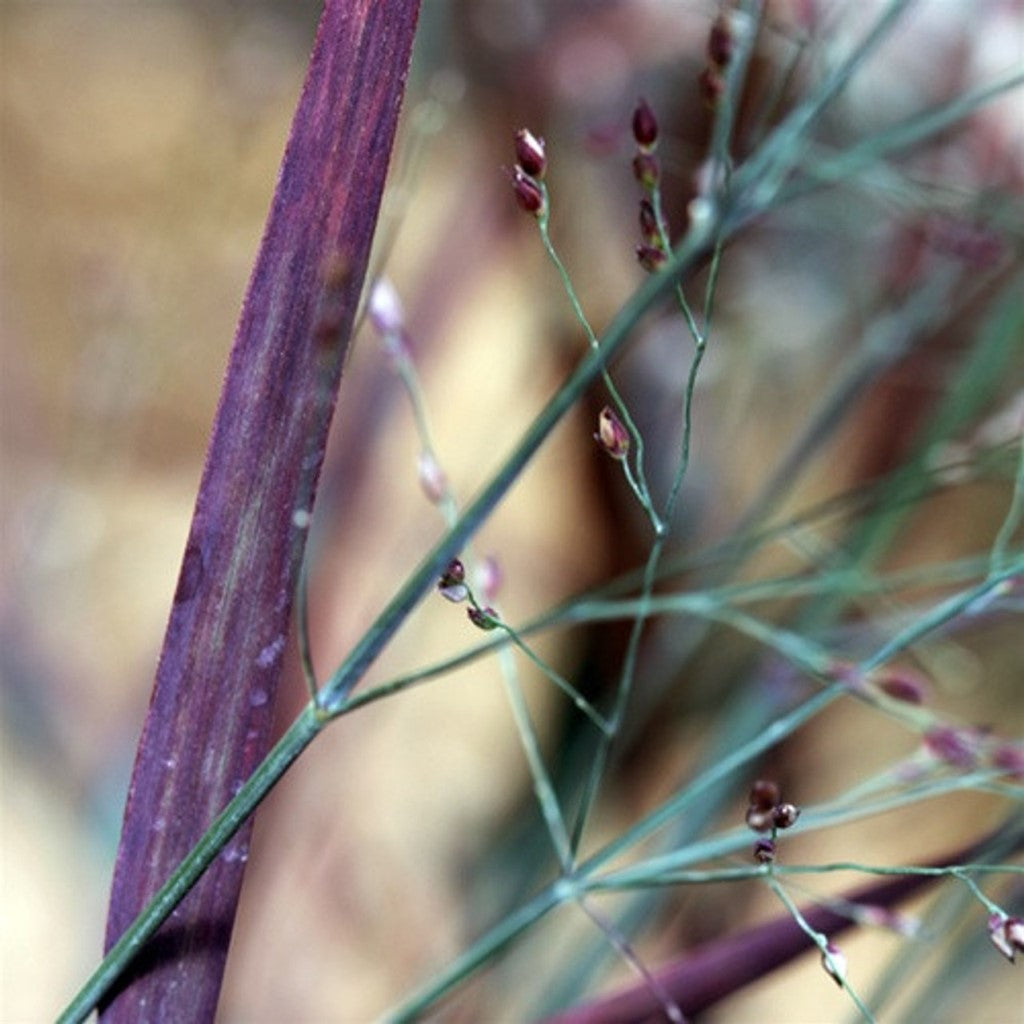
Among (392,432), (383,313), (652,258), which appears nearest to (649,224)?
(652,258)

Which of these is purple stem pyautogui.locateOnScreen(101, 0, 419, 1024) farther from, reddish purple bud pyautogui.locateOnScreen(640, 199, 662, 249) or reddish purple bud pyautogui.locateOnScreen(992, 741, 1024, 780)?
reddish purple bud pyautogui.locateOnScreen(992, 741, 1024, 780)

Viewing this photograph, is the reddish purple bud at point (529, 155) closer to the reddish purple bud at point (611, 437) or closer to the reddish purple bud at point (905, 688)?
the reddish purple bud at point (611, 437)

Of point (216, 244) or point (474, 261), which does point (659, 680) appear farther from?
point (216, 244)

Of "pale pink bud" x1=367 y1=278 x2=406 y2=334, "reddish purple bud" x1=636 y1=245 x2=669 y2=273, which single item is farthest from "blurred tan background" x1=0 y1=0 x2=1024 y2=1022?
"reddish purple bud" x1=636 y1=245 x2=669 y2=273

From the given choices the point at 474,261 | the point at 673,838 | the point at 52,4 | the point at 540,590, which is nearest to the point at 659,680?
the point at 673,838

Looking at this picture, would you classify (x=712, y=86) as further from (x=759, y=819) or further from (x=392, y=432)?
(x=392, y=432)

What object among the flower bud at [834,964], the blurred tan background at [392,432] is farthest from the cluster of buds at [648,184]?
the blurred tan background at [392,432]
